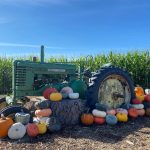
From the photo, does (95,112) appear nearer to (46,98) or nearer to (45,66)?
(46,98)

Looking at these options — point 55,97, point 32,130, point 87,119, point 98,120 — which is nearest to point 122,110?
point 98,120

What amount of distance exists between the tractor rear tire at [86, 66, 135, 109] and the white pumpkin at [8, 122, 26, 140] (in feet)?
6.90

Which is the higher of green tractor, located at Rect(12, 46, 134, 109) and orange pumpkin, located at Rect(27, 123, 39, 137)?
green tractor, located at Rect(12, 46, 134, 109)

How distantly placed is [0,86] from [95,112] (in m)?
11.5

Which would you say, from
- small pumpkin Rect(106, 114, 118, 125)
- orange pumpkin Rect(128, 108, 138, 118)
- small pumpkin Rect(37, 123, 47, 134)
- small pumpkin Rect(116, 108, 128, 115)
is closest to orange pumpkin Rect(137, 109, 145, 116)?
orange pumpkin Rect(128, 108, 138, 118)

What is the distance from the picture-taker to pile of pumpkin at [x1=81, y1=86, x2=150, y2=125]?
7090 millimetres

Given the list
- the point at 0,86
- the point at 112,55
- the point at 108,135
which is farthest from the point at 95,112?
the point at 0,86

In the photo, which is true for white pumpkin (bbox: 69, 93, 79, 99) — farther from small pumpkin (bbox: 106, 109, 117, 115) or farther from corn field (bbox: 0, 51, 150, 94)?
corn field (bbox: 0, 51, 150, 94)

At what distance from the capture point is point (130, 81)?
828 cm

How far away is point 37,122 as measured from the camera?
6473mm

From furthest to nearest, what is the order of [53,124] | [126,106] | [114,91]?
[114,91] → [126,106] → [53,124]

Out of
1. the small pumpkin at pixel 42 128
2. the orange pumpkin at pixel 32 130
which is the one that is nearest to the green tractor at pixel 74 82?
the small pumpkin at pixel 42 128

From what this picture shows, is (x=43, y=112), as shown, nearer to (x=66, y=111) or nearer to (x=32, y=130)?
(x=66, y=111)

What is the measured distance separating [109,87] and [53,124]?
2.13 meters
